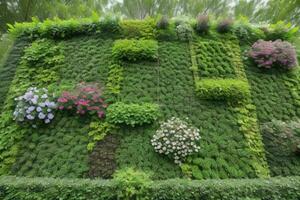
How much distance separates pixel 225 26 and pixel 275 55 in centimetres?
174

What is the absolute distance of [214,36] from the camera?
6.59m

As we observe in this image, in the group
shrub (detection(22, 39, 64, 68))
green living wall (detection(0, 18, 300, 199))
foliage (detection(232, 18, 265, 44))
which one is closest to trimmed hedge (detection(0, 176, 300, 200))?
green living wall (detection(0, 18, 300, 199))

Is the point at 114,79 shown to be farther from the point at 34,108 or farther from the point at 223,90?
the point at 223,90

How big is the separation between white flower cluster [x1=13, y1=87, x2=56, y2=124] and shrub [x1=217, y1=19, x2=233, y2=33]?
5.49 m

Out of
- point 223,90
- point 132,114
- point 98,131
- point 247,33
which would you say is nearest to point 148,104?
point 132,114

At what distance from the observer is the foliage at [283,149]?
14.8 feet

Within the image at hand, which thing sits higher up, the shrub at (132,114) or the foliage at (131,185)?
the shrub at (132,114)

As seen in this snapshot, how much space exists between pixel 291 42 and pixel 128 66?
547 cm

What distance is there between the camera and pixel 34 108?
479 cm

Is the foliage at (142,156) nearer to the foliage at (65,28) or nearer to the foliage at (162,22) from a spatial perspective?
the foliage at (162,22)

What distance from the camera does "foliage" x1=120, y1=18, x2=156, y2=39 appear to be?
21.1 ft

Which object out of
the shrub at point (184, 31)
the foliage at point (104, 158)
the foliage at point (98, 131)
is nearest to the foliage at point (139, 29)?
the shrub at point (184, 31)

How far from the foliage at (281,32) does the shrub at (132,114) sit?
4783 millimetres

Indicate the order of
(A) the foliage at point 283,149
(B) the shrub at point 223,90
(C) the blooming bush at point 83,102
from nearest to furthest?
(A) the foliage at point 283,149, (C) the blooming bush at point 83,102, (B) the shrub at point 223,90
